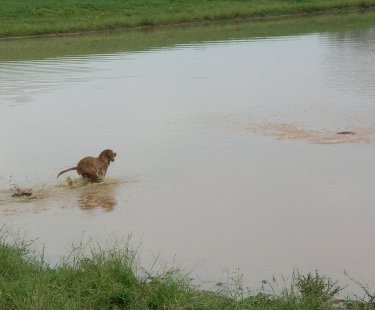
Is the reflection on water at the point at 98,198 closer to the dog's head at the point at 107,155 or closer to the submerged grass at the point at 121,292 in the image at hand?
the dog's head at the point at 107,155

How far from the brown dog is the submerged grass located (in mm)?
3675

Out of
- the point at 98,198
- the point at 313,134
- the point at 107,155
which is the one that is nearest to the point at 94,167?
the point at 107,155

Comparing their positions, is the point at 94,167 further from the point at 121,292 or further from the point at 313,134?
the point at 121,292

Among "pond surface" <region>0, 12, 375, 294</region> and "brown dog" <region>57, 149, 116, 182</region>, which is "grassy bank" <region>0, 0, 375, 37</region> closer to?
"pond surface" <region>0, 12, 375, 294</region>

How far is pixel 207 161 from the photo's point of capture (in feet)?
35.1

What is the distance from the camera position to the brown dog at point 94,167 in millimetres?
9656

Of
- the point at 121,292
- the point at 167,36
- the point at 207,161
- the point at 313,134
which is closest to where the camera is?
the point at 121,292

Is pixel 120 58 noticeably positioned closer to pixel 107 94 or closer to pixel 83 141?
pixel 107 94

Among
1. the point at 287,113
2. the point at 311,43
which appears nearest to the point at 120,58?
the point at 311,43

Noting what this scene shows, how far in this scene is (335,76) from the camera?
1830 cm

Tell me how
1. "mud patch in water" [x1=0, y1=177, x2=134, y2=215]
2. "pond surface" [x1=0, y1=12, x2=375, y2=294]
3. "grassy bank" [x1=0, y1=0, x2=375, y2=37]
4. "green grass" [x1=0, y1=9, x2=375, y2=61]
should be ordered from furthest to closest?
"grassy bank" [x1=0, y1=0, x2=375, y2=37], "green grass" [x1=0, y1=9, x2=375, y2=61], "mud patch in water" [x1=0, y1=177, x2=134, y2=215], "pond surface" [x1=0, y1=12, x2=375, y2=294]

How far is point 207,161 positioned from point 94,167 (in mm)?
1743

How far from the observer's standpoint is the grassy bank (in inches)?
1388

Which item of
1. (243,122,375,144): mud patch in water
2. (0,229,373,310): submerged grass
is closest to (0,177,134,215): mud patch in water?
(0,229,373,310): submerged grass
